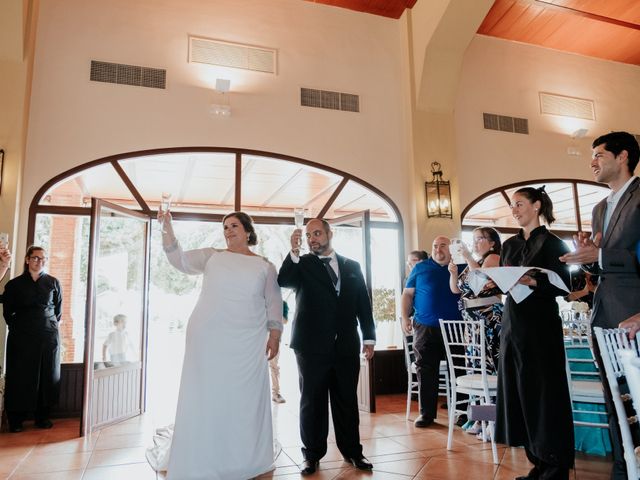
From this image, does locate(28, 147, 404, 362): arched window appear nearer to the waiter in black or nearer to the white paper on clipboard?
the waiter in black

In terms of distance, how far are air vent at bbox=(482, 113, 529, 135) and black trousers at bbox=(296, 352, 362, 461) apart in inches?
188

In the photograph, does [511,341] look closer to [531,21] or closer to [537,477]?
[537,477]

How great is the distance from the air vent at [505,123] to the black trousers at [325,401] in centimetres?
477

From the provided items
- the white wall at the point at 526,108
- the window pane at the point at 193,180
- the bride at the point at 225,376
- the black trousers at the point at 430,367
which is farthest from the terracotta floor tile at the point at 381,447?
the white wall at the point at 526,108

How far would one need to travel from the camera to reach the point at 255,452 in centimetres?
259

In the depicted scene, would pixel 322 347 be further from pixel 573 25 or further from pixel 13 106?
pixel 573 25

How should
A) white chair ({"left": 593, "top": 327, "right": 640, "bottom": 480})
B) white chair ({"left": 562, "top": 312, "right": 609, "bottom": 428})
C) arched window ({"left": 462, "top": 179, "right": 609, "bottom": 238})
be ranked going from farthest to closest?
1. arched window ({"left": 462, "top": 179, "right": 609, "bottom": 238})
2. white chair ({"left": 562, "top": 312, "right": 609, "bottom": 428})
3. white chair ({"left": 593, "top": 327, "right": 640, "bottom": 480})

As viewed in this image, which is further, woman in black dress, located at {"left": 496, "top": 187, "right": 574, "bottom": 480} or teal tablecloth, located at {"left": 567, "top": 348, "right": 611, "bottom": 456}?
teal tablecloth, located at {"left": 567, "top": 348, "right": 611, "bottom": 456}

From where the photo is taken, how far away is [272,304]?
2.75 metres

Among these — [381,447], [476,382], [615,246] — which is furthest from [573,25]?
[381,447]

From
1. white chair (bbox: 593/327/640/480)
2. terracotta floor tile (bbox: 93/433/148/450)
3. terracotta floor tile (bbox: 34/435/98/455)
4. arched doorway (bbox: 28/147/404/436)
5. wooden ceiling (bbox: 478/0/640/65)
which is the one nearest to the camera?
white chair (bbox: 593/327/640/480)

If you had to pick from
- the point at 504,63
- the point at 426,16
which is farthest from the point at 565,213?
the point at 426,16

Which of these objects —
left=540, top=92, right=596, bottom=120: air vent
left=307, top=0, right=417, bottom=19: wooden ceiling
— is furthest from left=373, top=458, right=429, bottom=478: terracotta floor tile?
left=540, top=92, right=596, bottom=120: air vent

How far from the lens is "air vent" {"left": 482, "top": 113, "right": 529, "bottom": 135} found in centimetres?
657
